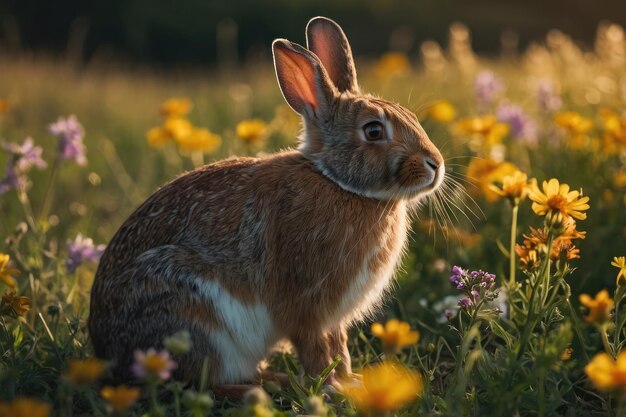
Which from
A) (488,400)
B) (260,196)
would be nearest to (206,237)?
(260,196)

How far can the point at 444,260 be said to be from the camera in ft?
15.2

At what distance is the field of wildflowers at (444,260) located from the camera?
2783 mm

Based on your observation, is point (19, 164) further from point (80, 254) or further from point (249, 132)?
point (249, 132)

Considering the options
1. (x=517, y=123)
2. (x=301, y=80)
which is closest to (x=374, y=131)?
(x=301, y=80)

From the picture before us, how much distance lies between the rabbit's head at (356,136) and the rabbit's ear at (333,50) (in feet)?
0.48

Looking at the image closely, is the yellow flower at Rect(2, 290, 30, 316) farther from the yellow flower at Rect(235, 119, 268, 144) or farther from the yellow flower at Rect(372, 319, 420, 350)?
the yellow flower at Rect(235, 119, 268, 144)

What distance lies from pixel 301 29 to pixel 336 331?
16.6m

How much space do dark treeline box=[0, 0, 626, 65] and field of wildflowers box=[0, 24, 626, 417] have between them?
9.32 m

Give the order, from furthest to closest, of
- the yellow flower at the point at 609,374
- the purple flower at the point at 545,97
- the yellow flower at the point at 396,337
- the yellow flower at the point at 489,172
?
the purple flower at the point at 545,97 < the yellow flower at the point at 489,172 < the yellow flower at the point at 396,337 < the yellow flower at the point at 609,374

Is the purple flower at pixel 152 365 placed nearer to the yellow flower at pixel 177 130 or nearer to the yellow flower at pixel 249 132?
the yellow flower at pixel 249 132

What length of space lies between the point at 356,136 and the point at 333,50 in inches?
25.6

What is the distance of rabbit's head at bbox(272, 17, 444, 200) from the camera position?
3539 millimetres

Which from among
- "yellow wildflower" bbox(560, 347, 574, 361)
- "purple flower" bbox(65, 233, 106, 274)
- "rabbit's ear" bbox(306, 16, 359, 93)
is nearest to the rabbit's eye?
"rabbit's ear" bbox(306, 16, 359, 93)

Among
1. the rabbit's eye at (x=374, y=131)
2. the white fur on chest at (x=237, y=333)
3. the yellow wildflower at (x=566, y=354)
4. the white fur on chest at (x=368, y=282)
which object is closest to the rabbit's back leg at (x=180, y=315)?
the white fur on chest at (x=237, y=333)
